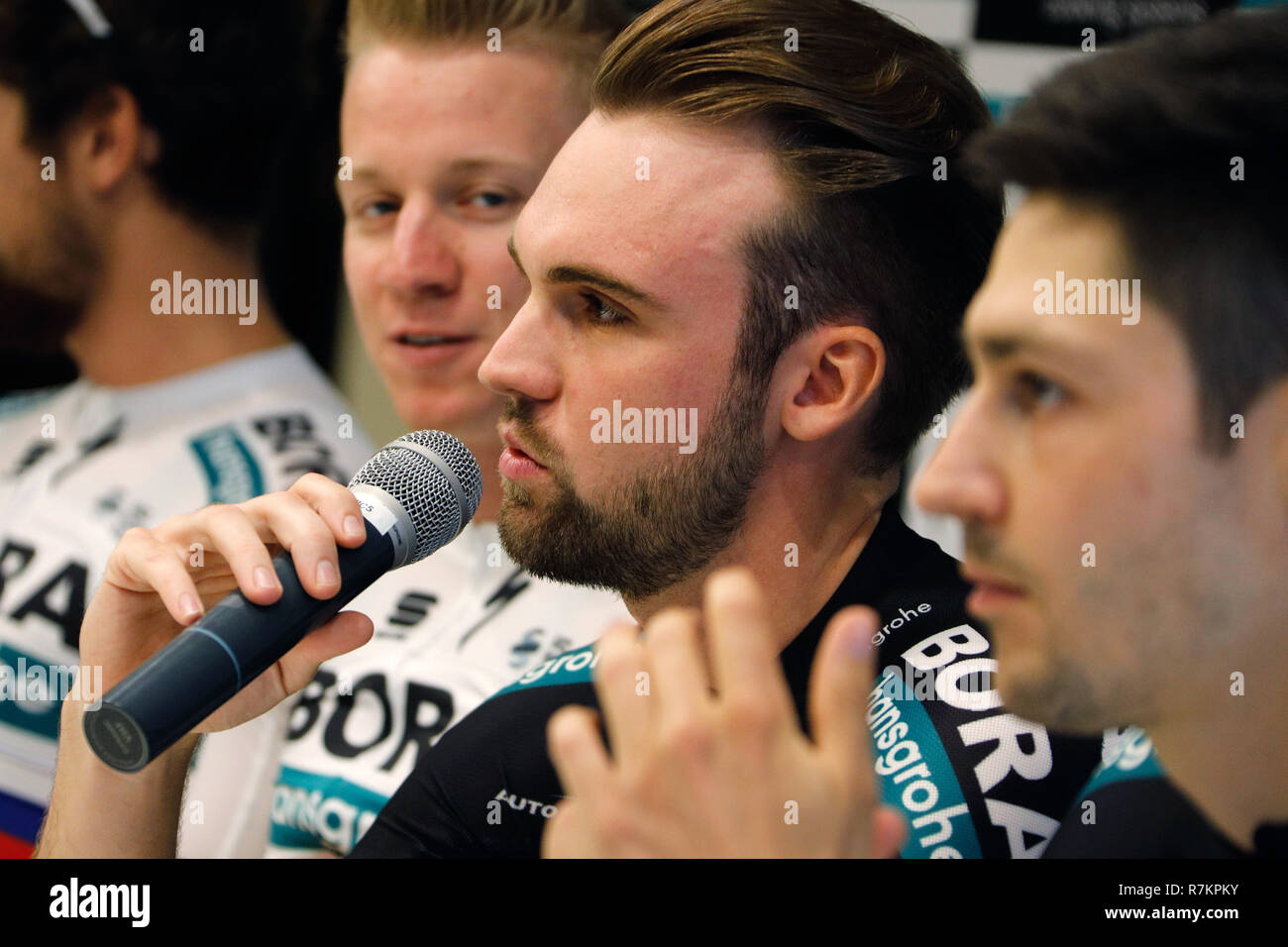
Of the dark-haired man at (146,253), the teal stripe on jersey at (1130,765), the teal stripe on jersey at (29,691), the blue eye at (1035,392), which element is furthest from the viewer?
the dark-haired man at (146,253)

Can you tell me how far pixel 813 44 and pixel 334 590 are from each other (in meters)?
0.64

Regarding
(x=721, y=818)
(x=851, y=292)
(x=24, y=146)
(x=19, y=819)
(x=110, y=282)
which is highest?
(x=24, y=146)

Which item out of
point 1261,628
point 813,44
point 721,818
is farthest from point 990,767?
point 813,44

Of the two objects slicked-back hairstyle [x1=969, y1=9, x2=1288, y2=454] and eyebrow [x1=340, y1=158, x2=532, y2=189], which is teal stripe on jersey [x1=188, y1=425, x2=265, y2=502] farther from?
slicked-back hairstyle [x1=969, y1=9, x2=1288, y2=454]

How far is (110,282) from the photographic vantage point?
2168 millimetres

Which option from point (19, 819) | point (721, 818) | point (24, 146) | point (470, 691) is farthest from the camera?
point (24, 146)

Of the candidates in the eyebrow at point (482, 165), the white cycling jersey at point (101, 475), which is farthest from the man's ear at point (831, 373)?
the white cycling jersey at point (101, 475)

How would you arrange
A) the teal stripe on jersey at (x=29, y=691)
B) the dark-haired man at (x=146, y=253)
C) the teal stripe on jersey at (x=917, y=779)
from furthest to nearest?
the dark-haired man at (x=146, y=253), the teal stripe on jersey at (x=29, y=691), the teal stripe on jersey at (x=917, y=779)

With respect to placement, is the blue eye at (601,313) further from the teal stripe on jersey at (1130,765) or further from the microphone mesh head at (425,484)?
the teal stripe on jersey at (1130,765)

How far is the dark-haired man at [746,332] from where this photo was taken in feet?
3.92

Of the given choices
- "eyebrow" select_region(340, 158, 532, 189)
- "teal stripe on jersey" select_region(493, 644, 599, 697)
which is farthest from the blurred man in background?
"teal stripe on jersey" select_region(493, 644, 599, 697)

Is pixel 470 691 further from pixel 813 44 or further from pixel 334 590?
pixel 813 44

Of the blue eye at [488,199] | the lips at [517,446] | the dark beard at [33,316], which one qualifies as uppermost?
the blue eye at [488,199]

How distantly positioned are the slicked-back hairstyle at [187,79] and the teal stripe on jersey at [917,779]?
1.45 metres
